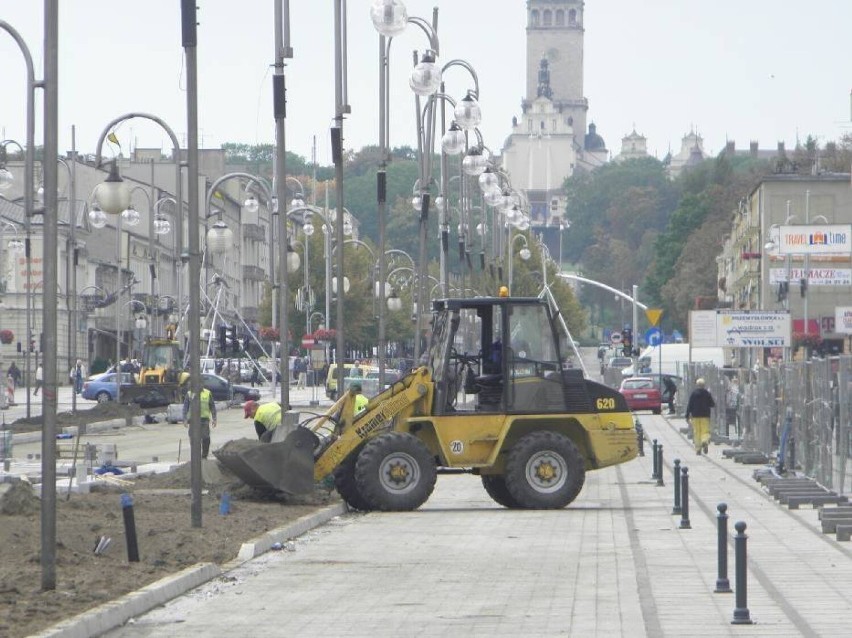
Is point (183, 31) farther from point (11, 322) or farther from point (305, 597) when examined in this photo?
point (11, 322)

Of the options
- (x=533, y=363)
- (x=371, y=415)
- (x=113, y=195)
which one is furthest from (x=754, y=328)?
(x=371, y=415)

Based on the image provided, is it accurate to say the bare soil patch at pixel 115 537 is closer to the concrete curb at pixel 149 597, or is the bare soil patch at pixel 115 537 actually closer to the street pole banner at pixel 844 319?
the concrete curb at pixel 149 597

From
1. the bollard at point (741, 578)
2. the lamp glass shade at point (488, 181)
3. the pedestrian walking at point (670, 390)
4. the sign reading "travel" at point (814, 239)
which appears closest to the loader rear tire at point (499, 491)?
the lamp glass shade at point (488, 181)

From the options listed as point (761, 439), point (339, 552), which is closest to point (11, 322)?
point (761, 439)

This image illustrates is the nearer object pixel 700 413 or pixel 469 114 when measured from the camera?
pixel 469 114

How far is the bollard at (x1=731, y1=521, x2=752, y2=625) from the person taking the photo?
12922mm

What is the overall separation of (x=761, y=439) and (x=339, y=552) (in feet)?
68.5

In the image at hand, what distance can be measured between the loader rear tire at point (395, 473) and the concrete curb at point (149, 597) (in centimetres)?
454

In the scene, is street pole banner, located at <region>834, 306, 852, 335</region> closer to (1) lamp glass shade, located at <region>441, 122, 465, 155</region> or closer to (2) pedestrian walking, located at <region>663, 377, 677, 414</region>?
(2) pedestrian walking, located at <region>663, 377, 677, 414</region>

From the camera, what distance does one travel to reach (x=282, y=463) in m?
25.6

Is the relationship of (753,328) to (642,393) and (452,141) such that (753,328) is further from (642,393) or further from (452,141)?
(452,141)

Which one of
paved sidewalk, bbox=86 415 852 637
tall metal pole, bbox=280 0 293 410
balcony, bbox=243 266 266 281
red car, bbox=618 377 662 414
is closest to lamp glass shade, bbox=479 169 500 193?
tall metal pole, bbox=280 0 293 410

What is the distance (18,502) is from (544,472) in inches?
291

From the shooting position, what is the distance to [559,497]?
26359mm
